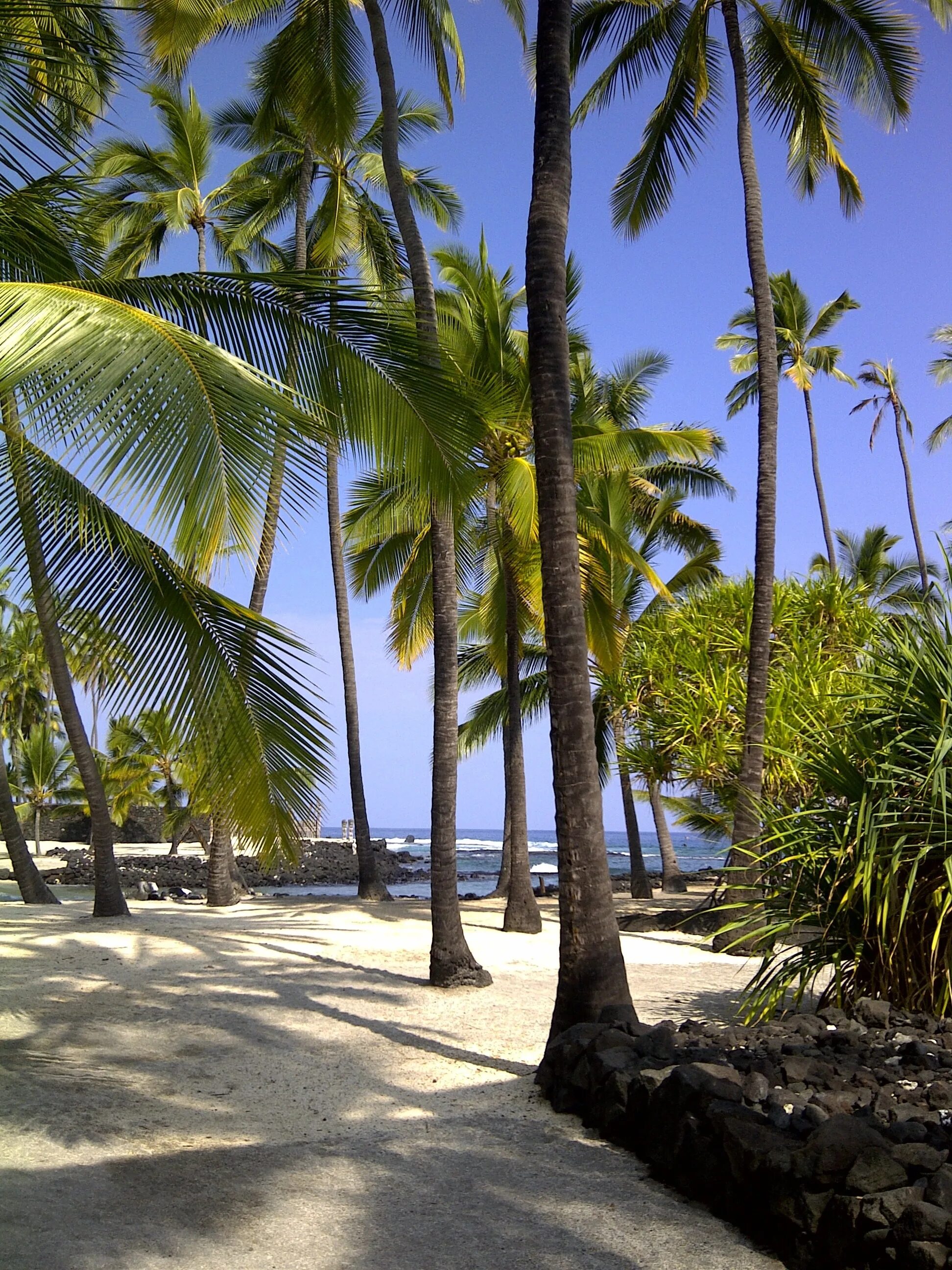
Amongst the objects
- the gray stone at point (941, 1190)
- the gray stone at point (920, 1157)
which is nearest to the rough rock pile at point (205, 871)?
the gray stone at point (920, 1157)

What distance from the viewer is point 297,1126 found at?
17.7ft

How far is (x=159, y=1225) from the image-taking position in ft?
12.5

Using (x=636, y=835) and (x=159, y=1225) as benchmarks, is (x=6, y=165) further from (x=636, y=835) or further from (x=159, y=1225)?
(x=636, y=835)

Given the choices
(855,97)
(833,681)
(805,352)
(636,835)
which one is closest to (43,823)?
(636,835)

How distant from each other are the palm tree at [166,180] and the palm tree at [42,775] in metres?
22.4

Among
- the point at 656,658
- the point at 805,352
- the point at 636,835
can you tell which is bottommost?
the point at 636,835

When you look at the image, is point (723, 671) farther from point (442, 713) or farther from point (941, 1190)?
point (941, 1190)

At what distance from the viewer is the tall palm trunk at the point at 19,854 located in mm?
13172

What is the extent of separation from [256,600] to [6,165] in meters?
11.5

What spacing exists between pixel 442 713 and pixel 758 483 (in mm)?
5220

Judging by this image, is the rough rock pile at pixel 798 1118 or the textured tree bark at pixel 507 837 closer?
the rough rock pile at pixel 798 1118

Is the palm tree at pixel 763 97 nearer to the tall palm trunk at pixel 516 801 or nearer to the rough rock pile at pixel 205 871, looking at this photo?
the tall palm trunk at pixel 516 801

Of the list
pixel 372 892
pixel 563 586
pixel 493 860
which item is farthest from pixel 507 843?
pixel 493 860

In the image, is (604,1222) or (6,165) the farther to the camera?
(6,165)
